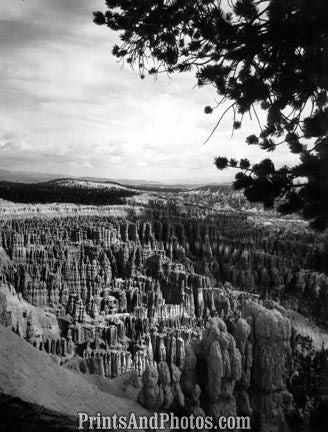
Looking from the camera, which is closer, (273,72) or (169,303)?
(273,72)

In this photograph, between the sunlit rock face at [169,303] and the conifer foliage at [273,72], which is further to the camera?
the sunlit rock face at [169,303]

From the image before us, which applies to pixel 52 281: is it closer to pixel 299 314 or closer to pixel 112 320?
pixel 112 320

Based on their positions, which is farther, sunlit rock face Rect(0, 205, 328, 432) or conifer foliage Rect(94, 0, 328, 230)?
sunlit rock face Rect(0, 205, 328, 432)

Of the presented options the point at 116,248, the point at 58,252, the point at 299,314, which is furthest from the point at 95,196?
the point at 299,314

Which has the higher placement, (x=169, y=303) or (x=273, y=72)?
(x=273, y=72)

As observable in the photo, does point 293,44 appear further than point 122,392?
No

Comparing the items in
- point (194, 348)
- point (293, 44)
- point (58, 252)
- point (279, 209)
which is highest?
point (293, 44)

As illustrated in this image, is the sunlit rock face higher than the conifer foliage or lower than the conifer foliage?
lower

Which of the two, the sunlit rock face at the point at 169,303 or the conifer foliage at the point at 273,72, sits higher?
the conifer foliage at the point at 273,72
